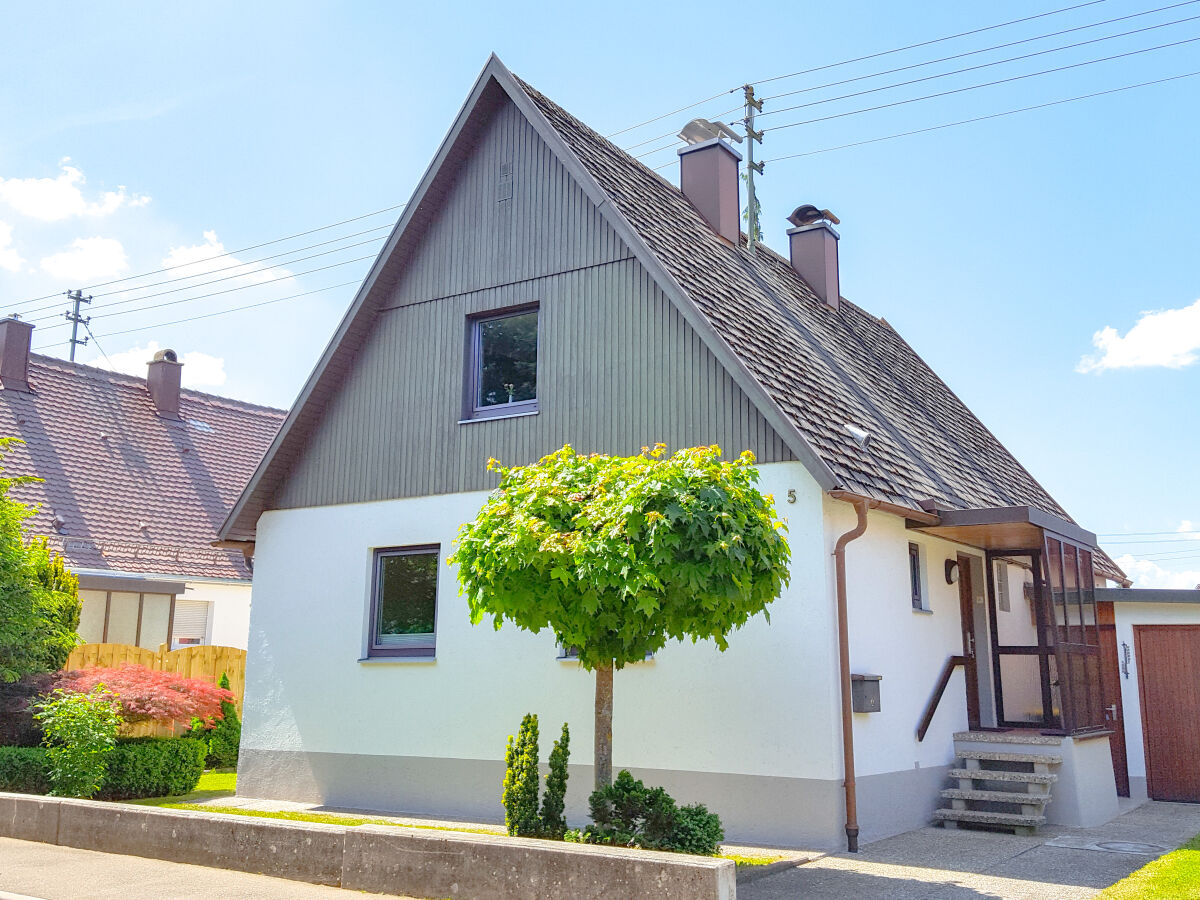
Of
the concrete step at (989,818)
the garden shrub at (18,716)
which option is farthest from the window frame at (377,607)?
the concrete step at (989,818)

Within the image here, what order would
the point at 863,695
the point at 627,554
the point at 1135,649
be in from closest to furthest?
the point at 627,554, the point at 863,695, the point at 1135,649

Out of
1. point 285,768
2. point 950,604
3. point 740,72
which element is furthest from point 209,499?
point 950,604

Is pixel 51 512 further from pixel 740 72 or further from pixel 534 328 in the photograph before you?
pixel 740 72

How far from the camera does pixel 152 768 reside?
13.4m

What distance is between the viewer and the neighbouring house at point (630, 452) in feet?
34.6

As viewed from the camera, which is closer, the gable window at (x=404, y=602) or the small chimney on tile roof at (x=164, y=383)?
the gable window at (x=404, y=602)

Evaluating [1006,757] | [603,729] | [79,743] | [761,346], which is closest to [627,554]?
[603,729]

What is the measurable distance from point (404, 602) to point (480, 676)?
162 centimetres

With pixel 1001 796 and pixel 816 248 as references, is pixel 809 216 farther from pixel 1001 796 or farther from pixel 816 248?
pixel 1001 796

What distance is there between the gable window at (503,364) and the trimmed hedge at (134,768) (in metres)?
5.73

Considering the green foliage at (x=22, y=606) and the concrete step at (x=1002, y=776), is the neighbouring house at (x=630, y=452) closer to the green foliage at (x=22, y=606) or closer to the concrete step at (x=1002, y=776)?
the concrete step at (x=1002, y=776)

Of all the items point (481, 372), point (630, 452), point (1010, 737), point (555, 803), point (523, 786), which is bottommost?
point (555, 803)

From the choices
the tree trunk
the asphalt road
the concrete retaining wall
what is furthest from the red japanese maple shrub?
the tree trunk

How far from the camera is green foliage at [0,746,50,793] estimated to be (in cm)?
1283
